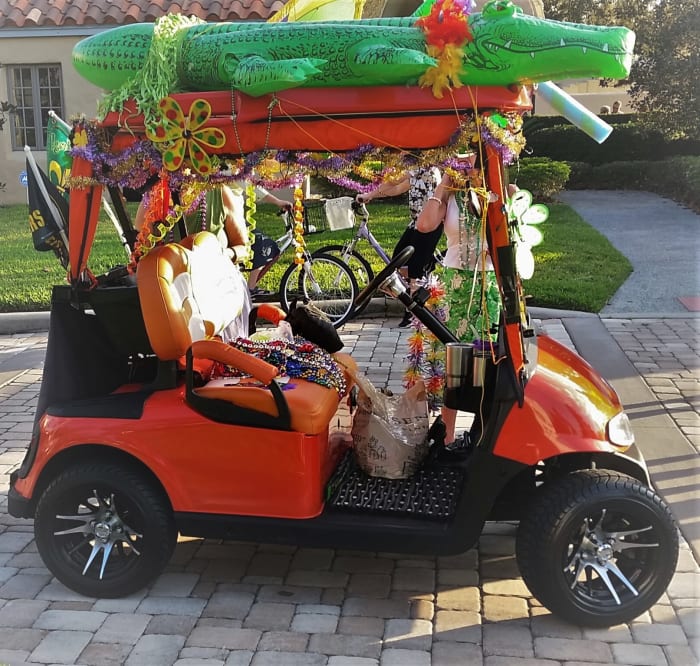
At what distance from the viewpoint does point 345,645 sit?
315cm

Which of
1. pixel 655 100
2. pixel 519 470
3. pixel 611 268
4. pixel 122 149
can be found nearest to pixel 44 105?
pixel 611 268

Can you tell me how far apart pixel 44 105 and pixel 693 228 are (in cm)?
1189

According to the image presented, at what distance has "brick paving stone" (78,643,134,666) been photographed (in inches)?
121

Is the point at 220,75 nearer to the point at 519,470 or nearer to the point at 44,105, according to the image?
the point at 519,470

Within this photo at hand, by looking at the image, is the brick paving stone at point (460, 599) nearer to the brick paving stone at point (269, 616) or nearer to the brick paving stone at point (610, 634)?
the brick paving stone at point (610, 634)

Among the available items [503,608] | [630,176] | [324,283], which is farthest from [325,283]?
[630,176]

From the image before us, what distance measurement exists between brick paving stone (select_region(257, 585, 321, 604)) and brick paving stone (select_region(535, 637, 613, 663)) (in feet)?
3.03

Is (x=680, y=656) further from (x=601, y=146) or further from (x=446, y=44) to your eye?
(x=601, y=146)

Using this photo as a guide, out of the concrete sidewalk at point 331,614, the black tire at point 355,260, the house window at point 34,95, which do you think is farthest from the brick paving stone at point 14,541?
the house window at point 34,95

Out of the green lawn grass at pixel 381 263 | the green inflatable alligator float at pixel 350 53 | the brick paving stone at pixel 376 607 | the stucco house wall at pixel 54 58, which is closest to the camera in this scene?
the green inflatable alligator float at pixel 350 53

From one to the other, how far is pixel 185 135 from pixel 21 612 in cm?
204

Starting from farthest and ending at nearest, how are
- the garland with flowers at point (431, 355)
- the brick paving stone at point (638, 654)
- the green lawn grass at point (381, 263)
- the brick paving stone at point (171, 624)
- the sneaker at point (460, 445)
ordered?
1. the green lawn grass at point (381, 263)
2. the garland with flowers at point (431, 355)
3. the sneaker at point (460, 445)
4. the brick paving stone at point (171, 624)
5. the brick paving stone at point (638, 654)

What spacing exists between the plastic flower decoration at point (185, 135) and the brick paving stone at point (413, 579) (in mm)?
1911

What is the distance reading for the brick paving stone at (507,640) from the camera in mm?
3094
